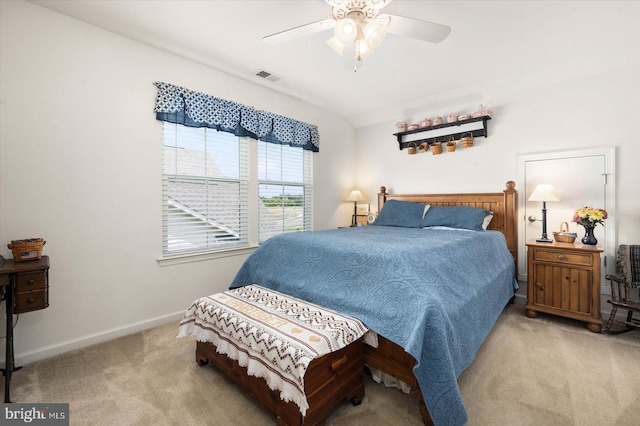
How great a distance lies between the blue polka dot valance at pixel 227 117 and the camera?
272 cm

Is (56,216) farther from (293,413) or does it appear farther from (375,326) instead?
(375,326)

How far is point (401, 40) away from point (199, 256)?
2.89m

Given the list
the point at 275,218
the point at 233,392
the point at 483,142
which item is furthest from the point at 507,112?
the point at 233,392

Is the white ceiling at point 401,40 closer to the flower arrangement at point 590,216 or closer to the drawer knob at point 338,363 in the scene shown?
the flower arrangement at point 590,216

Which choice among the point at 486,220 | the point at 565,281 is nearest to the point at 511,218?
the point at 486,220

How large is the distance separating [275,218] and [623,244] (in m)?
3.67

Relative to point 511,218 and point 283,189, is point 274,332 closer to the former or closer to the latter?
point 283,189

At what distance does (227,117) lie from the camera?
3.13 meters

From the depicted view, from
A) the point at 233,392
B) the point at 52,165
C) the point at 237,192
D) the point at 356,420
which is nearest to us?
the point at 356,420

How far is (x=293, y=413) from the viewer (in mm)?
1346

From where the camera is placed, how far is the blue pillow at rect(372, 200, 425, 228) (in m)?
3.58

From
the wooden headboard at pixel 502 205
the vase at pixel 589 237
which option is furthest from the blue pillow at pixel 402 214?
the vase at pixel 589 237

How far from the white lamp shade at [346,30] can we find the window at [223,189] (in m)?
1.84

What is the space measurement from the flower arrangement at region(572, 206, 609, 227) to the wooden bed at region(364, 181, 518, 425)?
0.59 m
